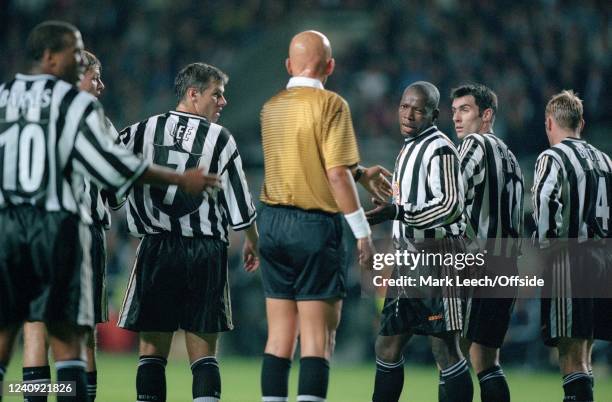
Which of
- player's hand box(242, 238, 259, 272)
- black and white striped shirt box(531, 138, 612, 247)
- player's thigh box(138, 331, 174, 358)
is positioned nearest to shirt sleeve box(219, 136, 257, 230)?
player's hand box(242, 238, 259, 272)

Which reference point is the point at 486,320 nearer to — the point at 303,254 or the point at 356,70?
the point at 303,254

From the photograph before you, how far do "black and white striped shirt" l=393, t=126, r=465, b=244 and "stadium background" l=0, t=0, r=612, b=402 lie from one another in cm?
298

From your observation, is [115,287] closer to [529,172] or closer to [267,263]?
[529,172]

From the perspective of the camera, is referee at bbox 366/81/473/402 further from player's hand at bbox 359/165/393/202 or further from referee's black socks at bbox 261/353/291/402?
referee's black socks at bbox 261/353/291/402

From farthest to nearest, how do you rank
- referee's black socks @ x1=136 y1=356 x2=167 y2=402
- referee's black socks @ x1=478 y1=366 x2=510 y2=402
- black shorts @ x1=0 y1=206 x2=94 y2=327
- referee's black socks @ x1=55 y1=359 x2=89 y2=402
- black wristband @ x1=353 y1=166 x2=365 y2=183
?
referee's black socks @ x1=478 y1=366 x2=510 y2=402 < referee's black socks @ x1=136 y1=356 x2=167 y2=402 < black wristband @ x1=353 y1=166 x2=365 y2=183 < referee's black socks @ x1=55 y1=359 x2=89 y2=402 < black shorts @ x1=0 y1=206 x2=94 y2=327

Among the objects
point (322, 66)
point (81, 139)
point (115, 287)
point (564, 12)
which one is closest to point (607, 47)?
point (564, 12)

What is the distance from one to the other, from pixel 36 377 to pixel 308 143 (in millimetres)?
2205

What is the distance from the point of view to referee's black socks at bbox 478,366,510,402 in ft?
20.7

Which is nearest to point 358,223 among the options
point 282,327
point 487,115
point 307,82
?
point 282,327

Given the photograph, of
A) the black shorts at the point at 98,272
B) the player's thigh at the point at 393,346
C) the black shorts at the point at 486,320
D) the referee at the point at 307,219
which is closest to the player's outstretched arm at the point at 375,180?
the referee at the point at 307,219

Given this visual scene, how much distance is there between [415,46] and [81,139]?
1032 centimetres

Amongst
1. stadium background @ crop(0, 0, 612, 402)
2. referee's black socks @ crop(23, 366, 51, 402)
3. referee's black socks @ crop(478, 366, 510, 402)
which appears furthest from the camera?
stadium background @ crop(0, 0, 612, 402)

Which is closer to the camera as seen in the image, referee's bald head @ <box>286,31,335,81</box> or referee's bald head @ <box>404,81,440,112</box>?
referee's bald head @ <box>286,31,335,81</box>

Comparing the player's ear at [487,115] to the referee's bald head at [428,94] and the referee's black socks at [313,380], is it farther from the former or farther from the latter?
the referee's black socks at [313,380]
